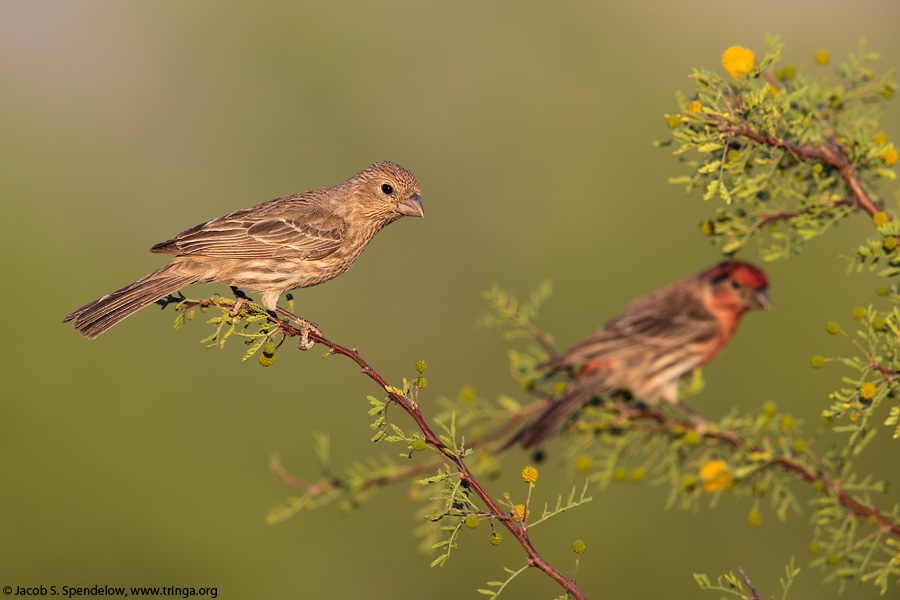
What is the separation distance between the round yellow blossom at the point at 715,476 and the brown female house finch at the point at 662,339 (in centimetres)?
91

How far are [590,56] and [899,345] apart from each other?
13183mm

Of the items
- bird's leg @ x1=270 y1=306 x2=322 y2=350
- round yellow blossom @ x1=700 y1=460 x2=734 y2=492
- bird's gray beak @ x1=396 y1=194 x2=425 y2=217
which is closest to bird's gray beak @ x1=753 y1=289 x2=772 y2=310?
round yellow blossom @ x1=700 y1=460 x2=734 y2=492

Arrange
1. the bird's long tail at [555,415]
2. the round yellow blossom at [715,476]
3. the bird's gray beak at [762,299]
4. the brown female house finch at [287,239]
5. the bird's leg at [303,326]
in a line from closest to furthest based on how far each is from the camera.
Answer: the round yellow blossom at [715,476]
the bird's long tail at [555,415]
the bird's gray beak at [762,299]
the bird's leg at [303,326]
the brown female house finch at [287,239]

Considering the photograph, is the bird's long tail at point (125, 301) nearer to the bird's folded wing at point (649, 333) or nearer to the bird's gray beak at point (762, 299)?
the bird's folded wing at point (649, 333)

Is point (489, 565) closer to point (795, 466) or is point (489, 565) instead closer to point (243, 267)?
point (243, 267)

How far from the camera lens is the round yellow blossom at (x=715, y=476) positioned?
12.8 ft

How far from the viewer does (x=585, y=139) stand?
14.2 meters

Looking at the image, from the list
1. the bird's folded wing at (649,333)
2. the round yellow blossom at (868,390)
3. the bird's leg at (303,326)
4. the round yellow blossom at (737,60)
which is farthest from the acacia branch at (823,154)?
the bird's leg at (303,326)

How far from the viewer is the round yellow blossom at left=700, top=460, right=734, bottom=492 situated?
153 inches

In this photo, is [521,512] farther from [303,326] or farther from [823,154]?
[303,326]

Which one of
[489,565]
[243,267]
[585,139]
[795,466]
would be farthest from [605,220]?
[795,466]

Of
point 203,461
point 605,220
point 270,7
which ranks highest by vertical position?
point 270,7

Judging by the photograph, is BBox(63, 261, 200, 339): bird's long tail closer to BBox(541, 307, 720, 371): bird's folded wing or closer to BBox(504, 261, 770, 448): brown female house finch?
BBox(504, 261, 770, 448): brown female house finch

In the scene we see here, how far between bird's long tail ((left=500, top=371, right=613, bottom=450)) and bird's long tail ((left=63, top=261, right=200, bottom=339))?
2.41 metres
